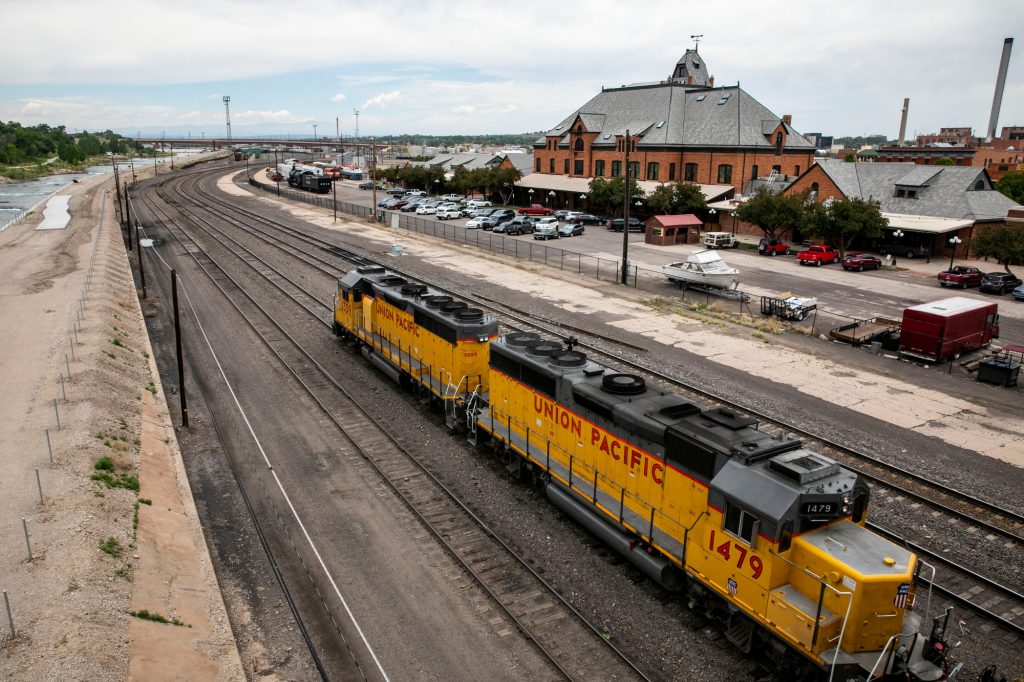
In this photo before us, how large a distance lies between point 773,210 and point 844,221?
6.87 m

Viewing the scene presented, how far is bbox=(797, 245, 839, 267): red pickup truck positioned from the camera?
186 feet

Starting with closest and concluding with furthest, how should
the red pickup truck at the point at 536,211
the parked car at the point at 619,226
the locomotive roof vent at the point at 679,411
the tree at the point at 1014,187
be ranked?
the locomotive roof vent at the point at 679,411 < the parked car at the point at 619,226 < the tree at the point at 1014,187 < the red pickup truck at the point at 536,211

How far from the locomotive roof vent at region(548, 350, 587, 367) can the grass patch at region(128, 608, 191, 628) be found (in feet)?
35.3

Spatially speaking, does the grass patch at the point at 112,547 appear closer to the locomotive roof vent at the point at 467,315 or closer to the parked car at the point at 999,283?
the locomotive roof vent at the point at 467,315

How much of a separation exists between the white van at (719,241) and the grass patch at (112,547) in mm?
60951

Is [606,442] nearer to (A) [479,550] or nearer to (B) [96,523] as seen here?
(A) [479,550]

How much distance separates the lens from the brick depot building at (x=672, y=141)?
79375 mm

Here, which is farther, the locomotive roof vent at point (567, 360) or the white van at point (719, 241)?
the white van at point (719, 241)

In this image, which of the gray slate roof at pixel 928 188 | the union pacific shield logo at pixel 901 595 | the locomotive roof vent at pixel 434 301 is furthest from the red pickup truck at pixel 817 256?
the union pacific shield logo at pixel 901 595

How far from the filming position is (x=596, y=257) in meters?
58.9

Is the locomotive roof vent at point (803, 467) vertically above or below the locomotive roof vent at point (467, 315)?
below

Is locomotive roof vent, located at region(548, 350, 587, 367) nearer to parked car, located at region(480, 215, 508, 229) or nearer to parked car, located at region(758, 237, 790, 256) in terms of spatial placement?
parked car, located at region(758, 237, 790, 256)

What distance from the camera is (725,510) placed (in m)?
12.2

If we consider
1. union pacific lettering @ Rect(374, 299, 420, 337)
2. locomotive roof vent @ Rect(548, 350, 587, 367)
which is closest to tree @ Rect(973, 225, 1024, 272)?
locomotive roof vent @ Rect(548, 350, 587, 367)
